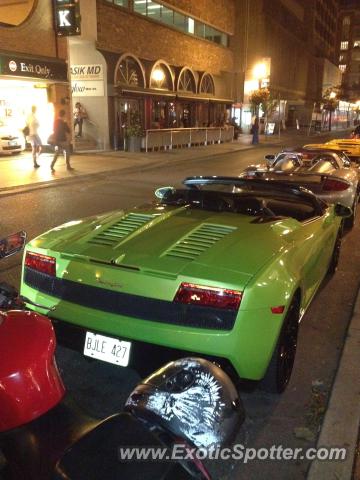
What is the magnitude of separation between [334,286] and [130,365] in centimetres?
343

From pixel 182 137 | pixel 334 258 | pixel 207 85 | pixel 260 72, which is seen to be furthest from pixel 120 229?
pixel 260 72

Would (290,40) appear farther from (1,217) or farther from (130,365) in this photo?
(130,365)

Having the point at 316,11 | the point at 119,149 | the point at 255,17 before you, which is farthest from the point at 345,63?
the point at 119,149

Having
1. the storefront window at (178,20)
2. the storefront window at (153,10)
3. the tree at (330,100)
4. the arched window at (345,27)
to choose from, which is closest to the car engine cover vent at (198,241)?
the storefront window at (178,20)

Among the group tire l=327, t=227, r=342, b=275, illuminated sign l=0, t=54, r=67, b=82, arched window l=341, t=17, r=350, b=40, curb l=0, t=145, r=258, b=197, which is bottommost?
curb l=0, t=145, r=258, b=197

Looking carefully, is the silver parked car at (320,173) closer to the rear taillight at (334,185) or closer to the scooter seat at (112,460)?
the rear taillight at (334,185)

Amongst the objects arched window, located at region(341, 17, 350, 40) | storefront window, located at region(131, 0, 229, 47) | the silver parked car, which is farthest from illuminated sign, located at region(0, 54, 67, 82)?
arched window, located at region(341, 17, 350, 40)

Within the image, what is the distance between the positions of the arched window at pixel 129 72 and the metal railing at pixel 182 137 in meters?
3.36

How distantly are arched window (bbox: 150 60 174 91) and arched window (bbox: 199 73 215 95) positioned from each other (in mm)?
4616

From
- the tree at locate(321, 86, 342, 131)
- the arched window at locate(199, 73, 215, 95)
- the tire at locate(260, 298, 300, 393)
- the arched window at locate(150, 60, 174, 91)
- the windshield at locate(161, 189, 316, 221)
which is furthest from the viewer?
the tree at locate(321, 86, 342, 131)

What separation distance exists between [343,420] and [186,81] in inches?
1231

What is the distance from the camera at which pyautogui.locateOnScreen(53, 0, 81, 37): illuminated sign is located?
18.5m

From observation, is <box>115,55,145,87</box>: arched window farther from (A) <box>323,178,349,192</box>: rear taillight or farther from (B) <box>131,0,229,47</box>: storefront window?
(A) <box>323,178,349,192</box>: rear taillight

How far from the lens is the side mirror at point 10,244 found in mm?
→ 2824
